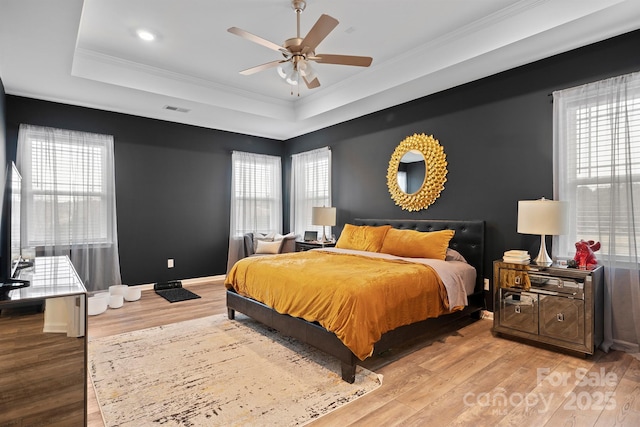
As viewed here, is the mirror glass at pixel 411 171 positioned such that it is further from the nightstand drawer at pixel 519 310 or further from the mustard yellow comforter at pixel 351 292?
the nightstand drawer at pixel 519 310

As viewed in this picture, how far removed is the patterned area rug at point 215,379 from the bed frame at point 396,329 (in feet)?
0.54

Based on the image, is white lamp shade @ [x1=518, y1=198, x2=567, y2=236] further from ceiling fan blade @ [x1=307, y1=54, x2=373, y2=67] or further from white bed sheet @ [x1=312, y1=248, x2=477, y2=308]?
ceiling fan blade @ [x1=307, y1=54, x2=373, y2=67]

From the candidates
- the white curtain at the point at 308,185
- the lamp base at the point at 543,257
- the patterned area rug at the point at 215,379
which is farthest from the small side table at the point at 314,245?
the lamp base at the point at 543,257

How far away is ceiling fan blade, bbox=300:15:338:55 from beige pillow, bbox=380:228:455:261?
7.55 feet

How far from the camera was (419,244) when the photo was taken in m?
3.87

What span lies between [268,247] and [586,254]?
4.26m

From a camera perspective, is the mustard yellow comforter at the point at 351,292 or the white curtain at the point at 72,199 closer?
the mustard yellow comforter at the point at 351,292

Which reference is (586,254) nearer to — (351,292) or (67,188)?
(351,292)

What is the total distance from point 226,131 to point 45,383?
17.4 ft

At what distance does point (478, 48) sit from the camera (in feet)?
11.1

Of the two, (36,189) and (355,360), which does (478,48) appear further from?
(36,189)

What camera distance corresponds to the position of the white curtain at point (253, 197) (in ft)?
20.4

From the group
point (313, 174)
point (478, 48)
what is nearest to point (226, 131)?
point (313, 174)

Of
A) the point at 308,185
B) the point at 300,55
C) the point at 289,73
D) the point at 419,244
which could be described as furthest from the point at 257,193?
the point at 300,55
